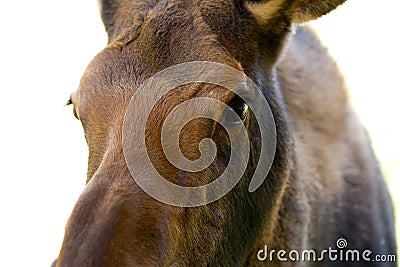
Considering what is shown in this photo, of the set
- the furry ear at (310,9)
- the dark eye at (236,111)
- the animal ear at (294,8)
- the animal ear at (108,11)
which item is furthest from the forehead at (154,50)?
the furry ear at (310,9)

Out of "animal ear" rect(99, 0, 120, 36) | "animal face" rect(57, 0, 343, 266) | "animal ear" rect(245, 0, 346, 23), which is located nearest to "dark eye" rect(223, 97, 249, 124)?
"animal face" rect(57, 0, 343, 266)

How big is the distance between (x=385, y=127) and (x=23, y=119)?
570 cm

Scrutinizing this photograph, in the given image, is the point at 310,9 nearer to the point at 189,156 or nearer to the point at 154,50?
the point at 154,50

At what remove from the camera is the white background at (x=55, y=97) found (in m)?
10.1

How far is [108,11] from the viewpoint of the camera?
4641 millimetres

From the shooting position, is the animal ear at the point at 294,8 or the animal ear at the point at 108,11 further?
the animal ear at the point at 108,11

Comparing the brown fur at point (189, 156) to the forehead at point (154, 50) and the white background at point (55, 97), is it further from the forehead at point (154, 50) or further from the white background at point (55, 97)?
the white background at point (55, 97)

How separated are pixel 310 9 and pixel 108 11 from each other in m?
1.22

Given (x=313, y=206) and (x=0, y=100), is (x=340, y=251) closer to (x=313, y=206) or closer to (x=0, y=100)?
(x=313, y=206)

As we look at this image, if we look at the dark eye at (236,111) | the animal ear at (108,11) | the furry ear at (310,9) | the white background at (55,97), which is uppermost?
the animal ear at (108,11)

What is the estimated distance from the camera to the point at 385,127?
33.7ft

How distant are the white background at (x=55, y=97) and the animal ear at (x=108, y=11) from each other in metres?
4.25

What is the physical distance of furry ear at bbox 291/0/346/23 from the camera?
4.43 metres

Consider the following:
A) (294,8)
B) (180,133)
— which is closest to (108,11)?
(294,8)
